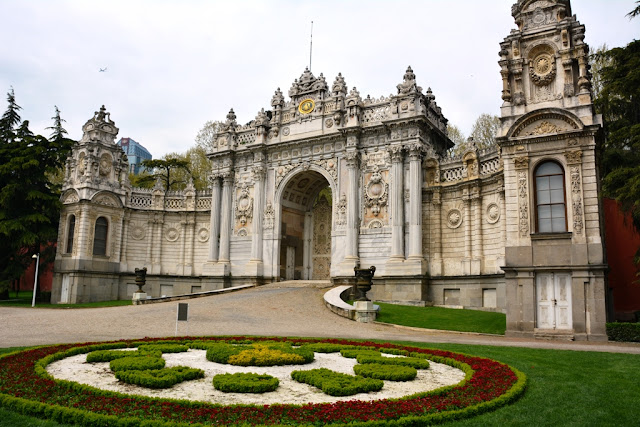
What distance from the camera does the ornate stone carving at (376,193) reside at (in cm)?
3022

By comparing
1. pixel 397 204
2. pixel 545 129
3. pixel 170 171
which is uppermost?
pixel 170 171

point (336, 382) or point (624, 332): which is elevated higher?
point (624, 332)

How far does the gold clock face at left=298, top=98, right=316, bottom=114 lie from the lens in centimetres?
3381

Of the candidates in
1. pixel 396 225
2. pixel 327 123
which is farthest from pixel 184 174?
pixel 396 225

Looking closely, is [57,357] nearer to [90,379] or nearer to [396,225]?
[90,379]

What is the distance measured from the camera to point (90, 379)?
8492 millimetres

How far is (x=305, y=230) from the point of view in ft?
123

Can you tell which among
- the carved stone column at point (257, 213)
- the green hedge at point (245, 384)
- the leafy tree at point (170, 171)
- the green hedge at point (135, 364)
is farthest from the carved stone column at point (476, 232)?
the leafy tree at point (170, 171)

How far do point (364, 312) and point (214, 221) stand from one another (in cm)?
1780

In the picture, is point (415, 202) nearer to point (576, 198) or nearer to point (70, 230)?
point (576, 198)

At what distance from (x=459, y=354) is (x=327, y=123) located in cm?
2317

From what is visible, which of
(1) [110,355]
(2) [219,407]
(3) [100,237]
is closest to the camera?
(2) [219,407]

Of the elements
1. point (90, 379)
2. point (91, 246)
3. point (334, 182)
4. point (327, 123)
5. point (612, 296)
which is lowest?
point (90, 379)

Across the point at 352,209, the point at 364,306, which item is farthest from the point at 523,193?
the point at 352,209
